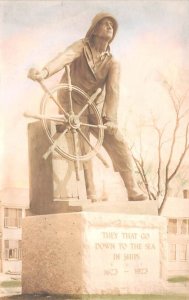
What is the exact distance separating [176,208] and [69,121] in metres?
1.57

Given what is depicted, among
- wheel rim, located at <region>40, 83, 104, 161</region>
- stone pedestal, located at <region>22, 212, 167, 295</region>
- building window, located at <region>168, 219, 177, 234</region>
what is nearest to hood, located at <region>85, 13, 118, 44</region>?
wheel rim, located at <region>40, 83, 104, 161</region>

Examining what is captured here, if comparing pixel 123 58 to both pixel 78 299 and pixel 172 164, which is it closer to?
pixel 172 164

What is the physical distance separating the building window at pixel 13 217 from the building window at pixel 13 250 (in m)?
0.14

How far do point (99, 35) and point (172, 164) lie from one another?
1.48m

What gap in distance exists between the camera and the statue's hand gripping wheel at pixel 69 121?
18.3 feet

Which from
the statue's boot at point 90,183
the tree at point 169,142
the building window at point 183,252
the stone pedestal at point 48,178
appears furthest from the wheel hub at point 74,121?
the building window at point 183,252

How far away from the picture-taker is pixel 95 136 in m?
6.01

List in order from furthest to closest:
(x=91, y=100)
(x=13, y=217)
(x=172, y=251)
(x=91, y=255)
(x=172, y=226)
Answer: (x=172, y=226)
(x=172, y=251)
(x=91, y=100)
(x=13, y=217)
(x=91, y=255)

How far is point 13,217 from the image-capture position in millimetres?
5629

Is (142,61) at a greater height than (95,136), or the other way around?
(142,61)

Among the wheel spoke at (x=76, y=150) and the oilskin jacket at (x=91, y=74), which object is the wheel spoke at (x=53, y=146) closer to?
the wheel spoke at (x=76, y=150)

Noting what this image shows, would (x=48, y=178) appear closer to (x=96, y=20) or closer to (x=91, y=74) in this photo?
(x=91, y=74)

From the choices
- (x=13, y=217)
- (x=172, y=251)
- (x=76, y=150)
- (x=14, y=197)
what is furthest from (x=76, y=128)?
(x=172, y=251)

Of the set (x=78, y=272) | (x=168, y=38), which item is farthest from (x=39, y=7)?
(x=78, y=272)
